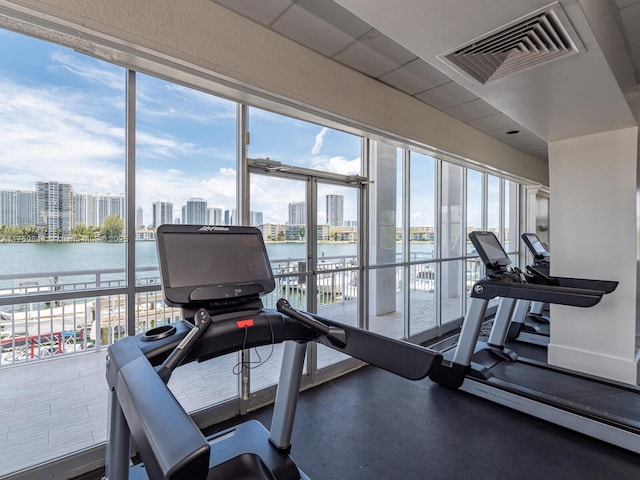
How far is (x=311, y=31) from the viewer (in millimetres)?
2373

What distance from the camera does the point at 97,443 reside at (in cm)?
212

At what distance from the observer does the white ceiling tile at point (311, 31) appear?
2205mm

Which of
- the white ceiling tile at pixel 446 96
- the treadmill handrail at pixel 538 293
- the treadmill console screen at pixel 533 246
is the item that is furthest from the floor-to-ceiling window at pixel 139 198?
the treadmill console screen at pixel 533 246

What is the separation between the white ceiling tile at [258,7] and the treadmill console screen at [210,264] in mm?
1428

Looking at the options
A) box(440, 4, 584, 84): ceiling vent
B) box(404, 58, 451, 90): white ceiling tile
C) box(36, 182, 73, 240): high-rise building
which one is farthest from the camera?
box(404, 58, 451, 90): white ceiling tile

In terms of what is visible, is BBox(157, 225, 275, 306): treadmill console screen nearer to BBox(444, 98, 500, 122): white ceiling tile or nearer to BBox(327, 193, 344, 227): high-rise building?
BBox(327, 193, 344, 227): high-rise building

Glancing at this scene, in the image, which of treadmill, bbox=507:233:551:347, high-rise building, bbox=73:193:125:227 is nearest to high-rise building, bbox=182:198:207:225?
high-rise building, bbox=73:193:125:227

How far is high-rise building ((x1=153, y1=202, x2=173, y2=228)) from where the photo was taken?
7.82 ft

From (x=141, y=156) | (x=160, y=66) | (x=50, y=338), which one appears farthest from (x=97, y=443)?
(x=160, y=66)

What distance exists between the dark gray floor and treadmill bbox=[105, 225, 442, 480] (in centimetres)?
47

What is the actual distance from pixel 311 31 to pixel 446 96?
5.97 ft

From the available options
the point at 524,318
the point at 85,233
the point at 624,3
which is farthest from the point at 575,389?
the point at 85,233

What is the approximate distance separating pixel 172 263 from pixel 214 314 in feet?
1.05

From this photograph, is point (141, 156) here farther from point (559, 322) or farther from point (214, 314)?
point (559, 322)
